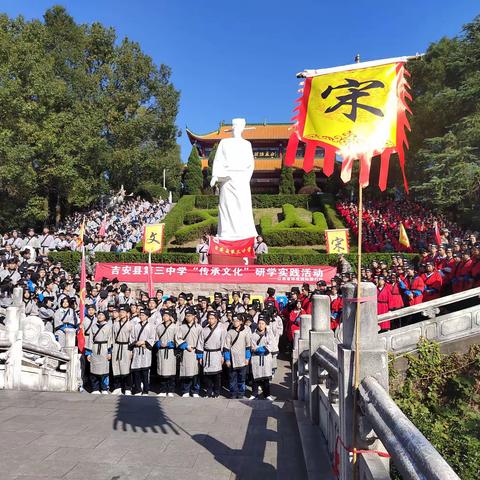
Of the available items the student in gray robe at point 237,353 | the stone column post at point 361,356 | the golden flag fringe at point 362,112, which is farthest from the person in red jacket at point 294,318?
the stone column post at point 361,356

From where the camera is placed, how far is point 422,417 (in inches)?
200

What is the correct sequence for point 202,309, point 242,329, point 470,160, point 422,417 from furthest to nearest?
point 470,160
point 202,309
point 242,329
point 422,417

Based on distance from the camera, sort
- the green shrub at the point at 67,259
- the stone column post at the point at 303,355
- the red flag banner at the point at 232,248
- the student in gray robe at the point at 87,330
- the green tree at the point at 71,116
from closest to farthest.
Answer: the stone column post at the point at 303,355
the student in gray robe at the point at 87,330
the red flag banner at the point at 232,248
the green shrub at the point at 67,259
the green tree at the point at 71,116

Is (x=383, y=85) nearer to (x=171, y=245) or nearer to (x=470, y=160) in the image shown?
(x=470, y=160)

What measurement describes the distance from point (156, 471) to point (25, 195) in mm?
21259

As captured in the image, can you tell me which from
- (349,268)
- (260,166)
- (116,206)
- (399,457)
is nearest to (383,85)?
(399,457)

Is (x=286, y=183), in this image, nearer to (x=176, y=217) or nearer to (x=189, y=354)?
(x=176, y=217)

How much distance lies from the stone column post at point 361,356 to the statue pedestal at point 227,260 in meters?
12.2

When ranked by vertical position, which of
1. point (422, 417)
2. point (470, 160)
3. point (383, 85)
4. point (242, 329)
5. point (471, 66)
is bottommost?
point (422, 417)

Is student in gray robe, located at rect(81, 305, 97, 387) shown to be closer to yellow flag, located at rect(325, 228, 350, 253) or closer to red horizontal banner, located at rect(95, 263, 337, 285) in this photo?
red horizontal banner, located at rect(95, 263, 337, 285)

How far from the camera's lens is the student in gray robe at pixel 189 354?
698 cm

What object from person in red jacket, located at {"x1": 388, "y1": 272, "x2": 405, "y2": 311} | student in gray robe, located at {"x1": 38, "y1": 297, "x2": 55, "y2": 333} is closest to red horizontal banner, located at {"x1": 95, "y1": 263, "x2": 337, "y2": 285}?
student in gray robe, located at {"x1": 38, "y1": 297, "x2": 55, "y2": 333}

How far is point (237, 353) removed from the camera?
6828 mm

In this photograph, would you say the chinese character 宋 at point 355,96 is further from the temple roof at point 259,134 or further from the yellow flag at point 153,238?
the temple roof at point 259,134
